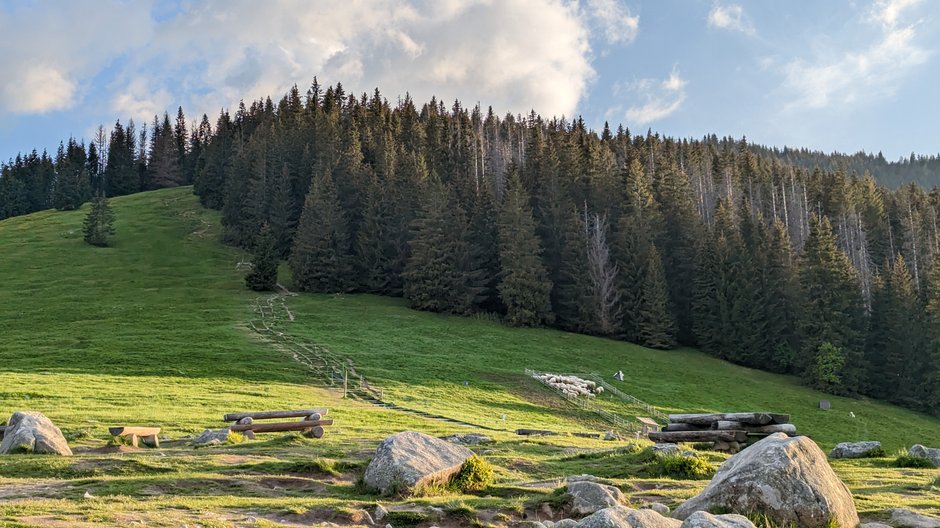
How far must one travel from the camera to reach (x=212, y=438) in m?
23.1

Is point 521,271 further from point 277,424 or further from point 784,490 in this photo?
point 784,490

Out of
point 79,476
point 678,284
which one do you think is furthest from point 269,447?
point 678,284

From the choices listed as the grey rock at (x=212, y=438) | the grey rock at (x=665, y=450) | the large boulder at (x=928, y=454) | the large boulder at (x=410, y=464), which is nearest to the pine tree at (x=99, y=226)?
the grey rock at (x=212, y=438)

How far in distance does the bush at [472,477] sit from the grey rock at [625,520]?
22.3 ft

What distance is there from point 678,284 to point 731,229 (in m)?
9.70

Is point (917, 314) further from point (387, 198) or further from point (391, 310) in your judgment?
point (387, 198)

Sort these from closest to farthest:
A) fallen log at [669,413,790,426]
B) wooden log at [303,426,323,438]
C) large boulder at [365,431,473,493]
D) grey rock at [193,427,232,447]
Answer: large boulder at [365,431,473,493] < grey rock at [193,427,232,447] < fallen log at [669,413,790,426] < wooden log at [303,426,323,438]

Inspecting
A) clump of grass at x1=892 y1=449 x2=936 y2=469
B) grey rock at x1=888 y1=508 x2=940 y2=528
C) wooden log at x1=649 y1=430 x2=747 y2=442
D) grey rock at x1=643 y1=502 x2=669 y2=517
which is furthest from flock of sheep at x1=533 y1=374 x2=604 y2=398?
grey rock at x1=888 y1=508 x2=940 y2=528

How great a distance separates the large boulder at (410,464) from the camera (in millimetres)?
14820

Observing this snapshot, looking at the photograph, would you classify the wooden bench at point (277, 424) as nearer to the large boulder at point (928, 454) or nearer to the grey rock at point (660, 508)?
the grey rock at point (660, 508)

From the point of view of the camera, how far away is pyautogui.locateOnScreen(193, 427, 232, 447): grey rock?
22.7m

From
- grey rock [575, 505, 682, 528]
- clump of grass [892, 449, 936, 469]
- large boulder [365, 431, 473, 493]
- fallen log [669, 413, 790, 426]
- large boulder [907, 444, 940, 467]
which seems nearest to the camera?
grey rock [575, 505, 682, 528]

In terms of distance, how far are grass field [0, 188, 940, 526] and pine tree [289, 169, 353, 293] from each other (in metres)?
6.13

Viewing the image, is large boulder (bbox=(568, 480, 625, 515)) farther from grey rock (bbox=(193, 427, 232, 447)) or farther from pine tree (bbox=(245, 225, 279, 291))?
pine tree (bbox=(245, 225, 279, 291))
